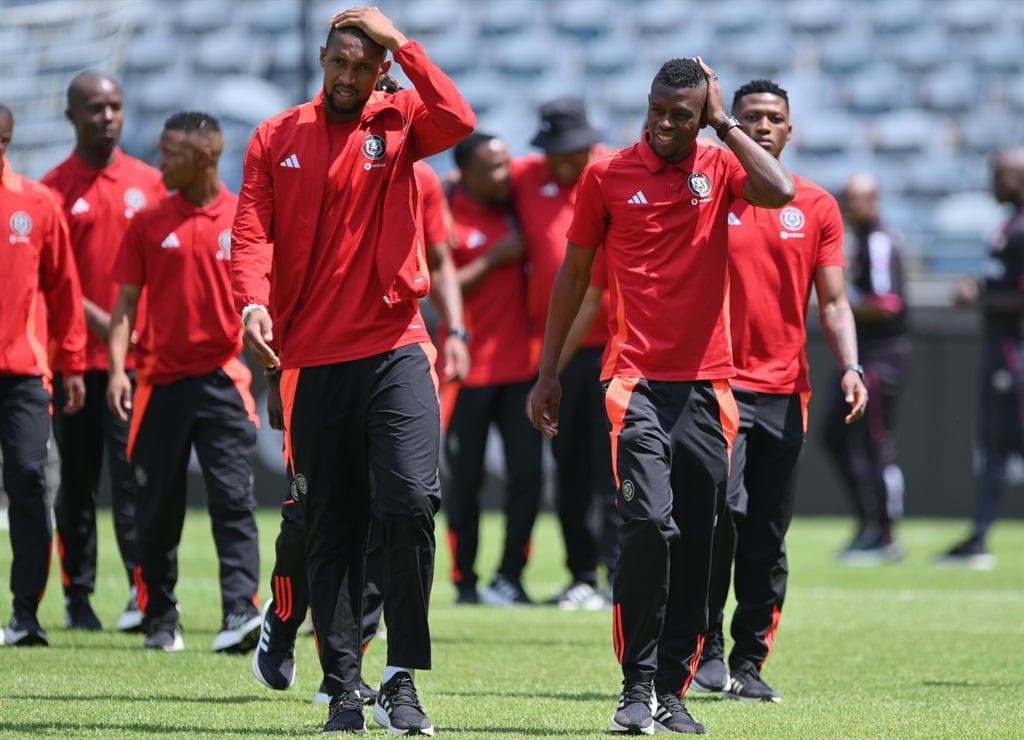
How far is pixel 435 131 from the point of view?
17.2ft

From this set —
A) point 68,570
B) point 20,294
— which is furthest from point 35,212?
point 68,570

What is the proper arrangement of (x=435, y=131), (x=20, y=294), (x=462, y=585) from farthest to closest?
(x=462, y=585) < (x=20, y=294) < (x=435, y=131)

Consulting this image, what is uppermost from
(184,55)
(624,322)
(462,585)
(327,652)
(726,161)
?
(184,55)

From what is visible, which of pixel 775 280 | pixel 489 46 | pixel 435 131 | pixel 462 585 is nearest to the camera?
pixel 435 131

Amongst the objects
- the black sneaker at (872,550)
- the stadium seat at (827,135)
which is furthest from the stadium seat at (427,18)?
the black sneaker at (872,550)

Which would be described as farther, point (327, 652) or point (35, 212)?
point (35, 212)

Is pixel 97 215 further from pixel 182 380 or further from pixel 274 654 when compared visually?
pixel 274 654

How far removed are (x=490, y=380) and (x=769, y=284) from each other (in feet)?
12.2

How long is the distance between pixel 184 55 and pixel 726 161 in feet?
54.4

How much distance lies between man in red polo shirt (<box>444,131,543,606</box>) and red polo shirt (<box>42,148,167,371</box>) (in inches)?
87.1

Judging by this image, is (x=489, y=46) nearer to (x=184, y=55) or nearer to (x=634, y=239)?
(x=184, y=55)

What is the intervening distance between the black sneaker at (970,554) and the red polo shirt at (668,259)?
23.1 feet

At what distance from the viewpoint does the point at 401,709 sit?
497 cm

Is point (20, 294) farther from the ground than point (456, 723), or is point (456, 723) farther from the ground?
point (20, 294)
